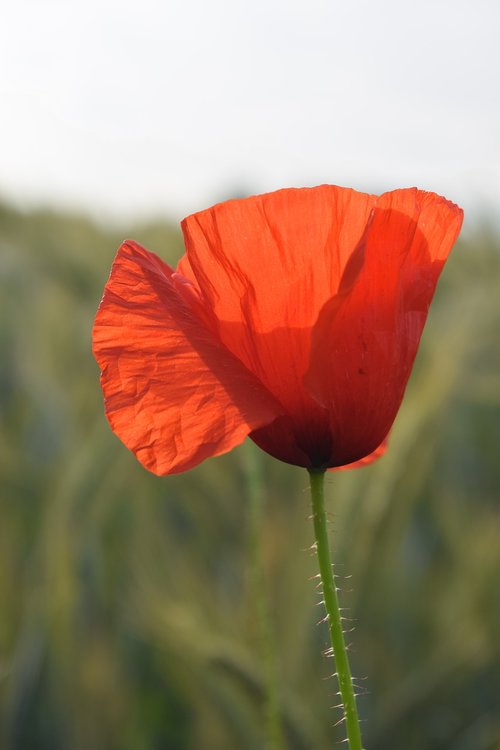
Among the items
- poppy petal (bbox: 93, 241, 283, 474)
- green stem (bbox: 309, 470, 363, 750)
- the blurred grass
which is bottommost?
the blurred grass

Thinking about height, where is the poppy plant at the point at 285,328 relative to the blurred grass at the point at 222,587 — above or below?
above

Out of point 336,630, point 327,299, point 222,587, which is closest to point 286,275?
point 327,299

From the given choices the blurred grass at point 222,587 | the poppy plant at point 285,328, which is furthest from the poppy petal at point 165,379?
the blurred grass at point 222,587

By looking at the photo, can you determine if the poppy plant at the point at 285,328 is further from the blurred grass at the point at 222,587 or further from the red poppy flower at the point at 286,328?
the blurred grass at the point at 222,587

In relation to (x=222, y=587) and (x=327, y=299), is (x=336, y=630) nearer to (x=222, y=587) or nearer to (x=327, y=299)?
(x=327, y=299)

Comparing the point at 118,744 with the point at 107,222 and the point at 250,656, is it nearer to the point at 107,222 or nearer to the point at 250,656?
the point at 250,656

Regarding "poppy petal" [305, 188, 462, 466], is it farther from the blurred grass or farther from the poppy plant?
the blurred grass

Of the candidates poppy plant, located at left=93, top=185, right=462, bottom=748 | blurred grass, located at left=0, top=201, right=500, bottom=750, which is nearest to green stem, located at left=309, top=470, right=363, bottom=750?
poppy plant, located at left=93, top=185, right=462, bottom=748

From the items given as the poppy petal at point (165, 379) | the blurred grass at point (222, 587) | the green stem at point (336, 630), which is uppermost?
the poppy petal at point (165, 379)
